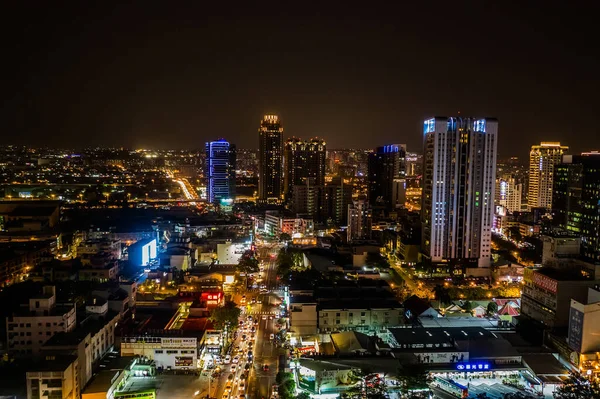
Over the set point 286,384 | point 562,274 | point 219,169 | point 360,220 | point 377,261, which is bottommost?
point 286,384

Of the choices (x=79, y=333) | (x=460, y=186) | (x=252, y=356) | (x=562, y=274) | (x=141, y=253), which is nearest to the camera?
(x=79, y=333)

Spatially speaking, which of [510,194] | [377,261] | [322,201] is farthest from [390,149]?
[377,261]

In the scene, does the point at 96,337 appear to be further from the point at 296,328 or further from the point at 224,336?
the point at 296,328

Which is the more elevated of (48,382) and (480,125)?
(480,125)

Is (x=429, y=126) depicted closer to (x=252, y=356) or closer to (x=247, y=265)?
(x=247, y=265)

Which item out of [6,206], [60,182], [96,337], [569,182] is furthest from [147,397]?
→ [60,182]

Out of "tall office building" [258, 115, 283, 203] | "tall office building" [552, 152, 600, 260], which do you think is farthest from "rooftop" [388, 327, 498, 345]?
"tall office building" [258, 115, 283, 203]
